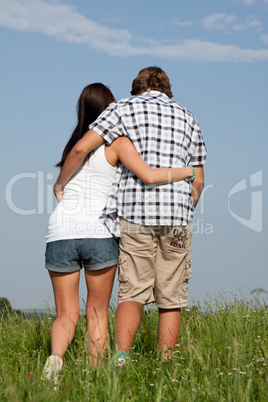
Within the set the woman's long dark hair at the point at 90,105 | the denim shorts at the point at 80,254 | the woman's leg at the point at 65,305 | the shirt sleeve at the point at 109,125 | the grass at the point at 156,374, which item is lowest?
the grass at the point at 156,374

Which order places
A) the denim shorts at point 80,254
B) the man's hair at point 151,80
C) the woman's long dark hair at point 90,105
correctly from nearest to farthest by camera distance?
the denim shorts at point 80,254 → the woman's long dark hair at point 90,105 → the man's hair at point 151,80

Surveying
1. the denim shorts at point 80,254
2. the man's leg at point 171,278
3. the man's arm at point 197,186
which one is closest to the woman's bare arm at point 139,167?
the man's arm at point 197,186

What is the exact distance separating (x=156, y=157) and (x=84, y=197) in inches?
26.1

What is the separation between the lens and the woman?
11.6 feet

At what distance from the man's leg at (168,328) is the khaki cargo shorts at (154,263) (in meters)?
0.08

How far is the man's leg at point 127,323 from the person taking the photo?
3686mm

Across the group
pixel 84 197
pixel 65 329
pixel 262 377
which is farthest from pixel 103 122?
pixel 262 377

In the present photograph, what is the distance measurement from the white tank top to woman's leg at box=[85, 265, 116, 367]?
0.31 meters

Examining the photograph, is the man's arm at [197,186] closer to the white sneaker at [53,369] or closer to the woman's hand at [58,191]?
the woman's hand at [58,191]

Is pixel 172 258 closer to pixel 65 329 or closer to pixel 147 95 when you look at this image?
pixel 65 329

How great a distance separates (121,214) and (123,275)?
1.62 feet

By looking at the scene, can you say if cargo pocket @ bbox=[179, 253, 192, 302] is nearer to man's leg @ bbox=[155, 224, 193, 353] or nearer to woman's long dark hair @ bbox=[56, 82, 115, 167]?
man's leg @ bbox=[155, 224, 193, 353]

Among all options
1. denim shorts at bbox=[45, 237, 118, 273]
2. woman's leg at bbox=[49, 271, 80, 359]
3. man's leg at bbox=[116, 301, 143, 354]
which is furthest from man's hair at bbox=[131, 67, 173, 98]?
man's leg at bbox=[116, 301, 143, 354]

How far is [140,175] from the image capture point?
11.6 ft
